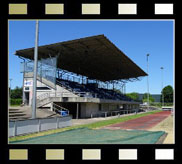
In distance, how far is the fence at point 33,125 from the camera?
12797mm

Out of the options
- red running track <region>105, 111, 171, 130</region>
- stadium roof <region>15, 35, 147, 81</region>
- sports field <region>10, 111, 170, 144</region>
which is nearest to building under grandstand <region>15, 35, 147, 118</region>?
stadium roof <region>15, 35, 147, 81</region>

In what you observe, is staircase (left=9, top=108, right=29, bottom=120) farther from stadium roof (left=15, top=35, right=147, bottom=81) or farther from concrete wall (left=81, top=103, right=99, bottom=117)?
concrete wall (left=81, top=103, right=99, bottom=117)

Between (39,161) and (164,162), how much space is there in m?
3.06

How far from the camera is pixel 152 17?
602 cm

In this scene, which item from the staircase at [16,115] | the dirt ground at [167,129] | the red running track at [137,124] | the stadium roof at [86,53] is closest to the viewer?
the dirt ground at [167,129]

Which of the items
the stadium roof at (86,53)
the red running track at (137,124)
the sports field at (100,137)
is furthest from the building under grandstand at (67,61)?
the sports field at (100,137)

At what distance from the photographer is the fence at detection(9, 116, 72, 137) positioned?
1280 cm

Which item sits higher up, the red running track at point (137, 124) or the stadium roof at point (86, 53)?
the stadium roof at point (86, 53)

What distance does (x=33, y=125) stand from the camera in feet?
46.6

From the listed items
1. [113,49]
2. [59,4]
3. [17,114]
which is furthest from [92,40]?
[59,4]

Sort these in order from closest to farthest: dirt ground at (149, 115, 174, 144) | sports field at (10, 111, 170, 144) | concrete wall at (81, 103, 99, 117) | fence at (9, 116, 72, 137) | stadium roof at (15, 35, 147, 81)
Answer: sports field at (10, 111, 170, 144) → dirt ground at (149, 115, 174, 144) → fence at (9, 116, 72, 137) → stadium roof at (15, 35, 147, 81) → concrete wall at (81, 103, 99, 117)

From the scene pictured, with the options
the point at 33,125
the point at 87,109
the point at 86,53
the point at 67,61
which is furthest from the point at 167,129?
the point at 67,61

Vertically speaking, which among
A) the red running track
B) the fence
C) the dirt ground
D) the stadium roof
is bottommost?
the red running track

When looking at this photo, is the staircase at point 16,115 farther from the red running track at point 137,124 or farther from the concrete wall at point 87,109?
the concrete wall at point 87,109
